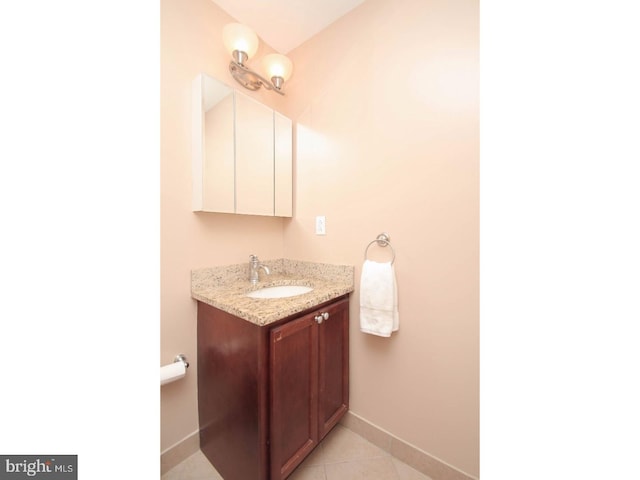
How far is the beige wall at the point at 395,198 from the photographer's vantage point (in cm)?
102

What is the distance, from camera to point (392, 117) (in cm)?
118

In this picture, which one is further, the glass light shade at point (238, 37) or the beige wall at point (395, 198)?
the glass light shade at point (238, 37)

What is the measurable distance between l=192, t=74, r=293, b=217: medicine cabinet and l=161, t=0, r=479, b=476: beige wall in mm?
89

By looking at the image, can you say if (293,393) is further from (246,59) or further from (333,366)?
(246,59)

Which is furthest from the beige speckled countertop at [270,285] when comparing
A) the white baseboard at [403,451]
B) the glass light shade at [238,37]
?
the glass light shade at [238,37]

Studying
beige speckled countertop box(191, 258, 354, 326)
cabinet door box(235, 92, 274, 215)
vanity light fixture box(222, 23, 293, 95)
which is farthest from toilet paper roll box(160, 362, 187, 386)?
vanity light fixture box(222, 23, 293, 95)

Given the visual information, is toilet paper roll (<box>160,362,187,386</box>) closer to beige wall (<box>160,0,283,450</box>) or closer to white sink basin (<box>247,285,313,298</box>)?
beige wall (<box>160,0,283,450</box>)

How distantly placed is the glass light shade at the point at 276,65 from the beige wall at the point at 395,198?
26 centimetres

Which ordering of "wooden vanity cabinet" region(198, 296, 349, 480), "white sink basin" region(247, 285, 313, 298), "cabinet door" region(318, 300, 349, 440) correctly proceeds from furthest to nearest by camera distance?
"white sink basin" region(247, 285, 313, 298) < "cabinet door" region(318, 300, 349, 440) < "wooden vanity cabinet" region(198, 296, 349, 480)

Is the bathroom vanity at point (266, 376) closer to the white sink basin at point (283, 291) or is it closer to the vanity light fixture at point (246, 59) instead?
the white sink basin at point (283, 291)

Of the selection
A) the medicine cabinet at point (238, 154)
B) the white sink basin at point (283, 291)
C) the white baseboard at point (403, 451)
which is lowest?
the white baseboard at point (403, 451)

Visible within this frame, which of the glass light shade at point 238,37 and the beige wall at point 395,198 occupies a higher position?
the glass light shade at point 238,37

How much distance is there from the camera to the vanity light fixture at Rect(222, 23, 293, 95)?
1.22m

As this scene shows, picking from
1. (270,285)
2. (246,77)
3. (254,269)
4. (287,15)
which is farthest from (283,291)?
(287,15)
